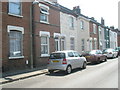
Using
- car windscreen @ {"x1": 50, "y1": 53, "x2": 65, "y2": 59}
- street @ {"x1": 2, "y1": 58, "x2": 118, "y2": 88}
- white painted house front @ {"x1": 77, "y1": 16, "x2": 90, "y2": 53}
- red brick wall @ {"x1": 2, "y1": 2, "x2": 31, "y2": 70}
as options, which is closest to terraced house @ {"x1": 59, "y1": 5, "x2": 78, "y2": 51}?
white painted house front @ {"x1": 77, "y1": 16, "x2": 90, "y2": 53}

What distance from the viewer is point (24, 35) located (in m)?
13.6

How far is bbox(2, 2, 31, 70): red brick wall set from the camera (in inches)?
468

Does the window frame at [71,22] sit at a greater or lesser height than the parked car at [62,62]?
greater

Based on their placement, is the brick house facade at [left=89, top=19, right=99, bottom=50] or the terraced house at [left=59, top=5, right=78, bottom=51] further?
the brick house facade at [left=89, top=19, right=99, bottom=50]

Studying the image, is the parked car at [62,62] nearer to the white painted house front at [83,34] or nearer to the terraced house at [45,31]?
the terraced house at [45,31]

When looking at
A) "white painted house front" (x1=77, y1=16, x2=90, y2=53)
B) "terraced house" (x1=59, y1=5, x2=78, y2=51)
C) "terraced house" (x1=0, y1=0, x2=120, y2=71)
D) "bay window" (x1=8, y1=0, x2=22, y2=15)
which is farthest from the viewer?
"white painted house front" (x1=77, y1=16, x2=90, y2=53)

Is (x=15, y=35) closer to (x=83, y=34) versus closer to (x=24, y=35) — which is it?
(x=24, y=35)

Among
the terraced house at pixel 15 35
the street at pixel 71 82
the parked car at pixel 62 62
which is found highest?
the terraced house at pixel 15 35

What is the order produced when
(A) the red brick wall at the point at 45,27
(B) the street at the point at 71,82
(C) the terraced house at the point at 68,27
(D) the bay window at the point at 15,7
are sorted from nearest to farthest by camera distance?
(B) the street at the point at 71,82 → (D) the bay window at the point at 15,7 → (A) the red brick wall at the point at 45,27 → (C) the terraced house at the point at 68,27

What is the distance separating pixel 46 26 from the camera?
53.4 feet

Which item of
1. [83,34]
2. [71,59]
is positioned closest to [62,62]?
[71,59]

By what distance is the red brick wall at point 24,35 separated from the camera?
39.0ft

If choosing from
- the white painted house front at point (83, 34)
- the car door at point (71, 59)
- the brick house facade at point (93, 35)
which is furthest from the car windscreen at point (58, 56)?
the brick house facade at point (93, 35)

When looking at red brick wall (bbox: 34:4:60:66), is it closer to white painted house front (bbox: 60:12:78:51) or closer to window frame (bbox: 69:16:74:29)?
white painted house front (bbox: 60:12:78:51)
